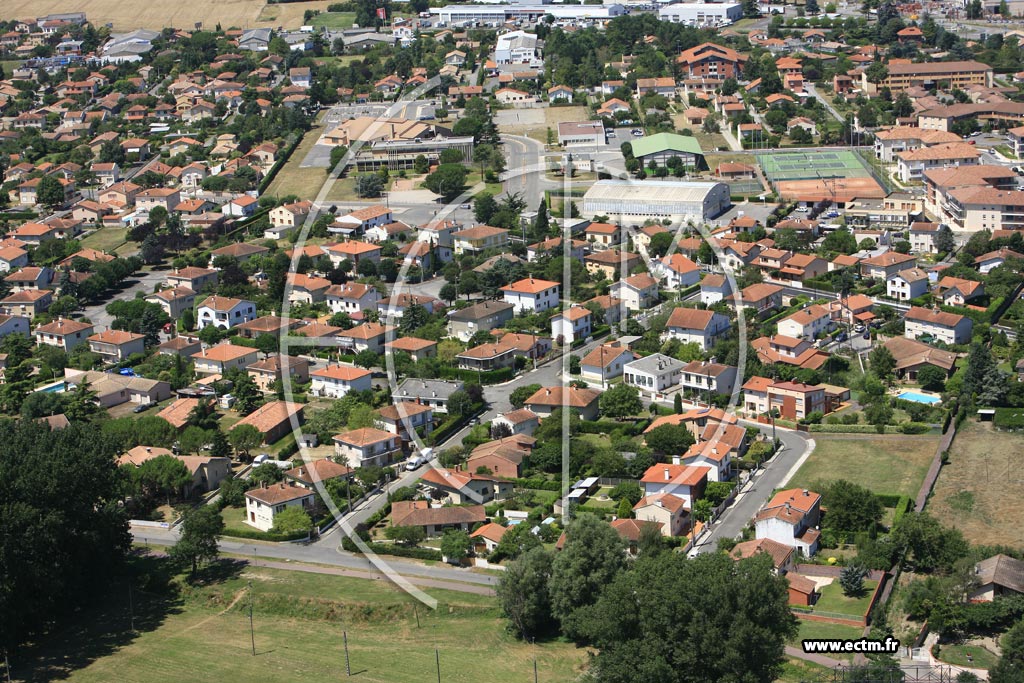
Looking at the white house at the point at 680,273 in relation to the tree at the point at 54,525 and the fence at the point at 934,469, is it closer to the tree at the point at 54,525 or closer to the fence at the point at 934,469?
the fence at the point at 934,469

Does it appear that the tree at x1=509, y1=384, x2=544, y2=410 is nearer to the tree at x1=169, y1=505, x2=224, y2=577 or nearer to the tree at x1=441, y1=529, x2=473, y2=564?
the tree at x1=441, y1=529, x2=473, y2=564

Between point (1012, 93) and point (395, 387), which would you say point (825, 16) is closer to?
point (1012, 93)

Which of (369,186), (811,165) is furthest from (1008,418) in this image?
(369,186)

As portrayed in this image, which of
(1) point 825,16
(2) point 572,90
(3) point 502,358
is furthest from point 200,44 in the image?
(3) point 502,358

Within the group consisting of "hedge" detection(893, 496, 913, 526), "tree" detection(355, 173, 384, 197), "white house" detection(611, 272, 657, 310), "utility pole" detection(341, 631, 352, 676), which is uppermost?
→ "tree" detection(355, 173, 384, 197)

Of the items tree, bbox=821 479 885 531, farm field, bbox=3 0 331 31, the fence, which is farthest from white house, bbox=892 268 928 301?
farm field, bbox=3 0 331 31

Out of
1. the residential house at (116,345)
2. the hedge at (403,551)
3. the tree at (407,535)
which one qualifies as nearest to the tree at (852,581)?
the hedge at (403,551)
